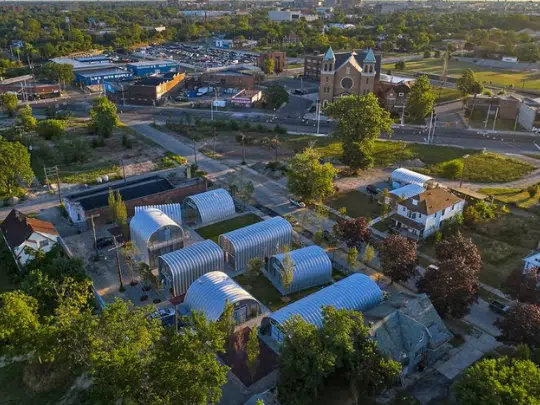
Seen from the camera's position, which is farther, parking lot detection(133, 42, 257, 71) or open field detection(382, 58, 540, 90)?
parking lot detection(133, 42, 257, 71)

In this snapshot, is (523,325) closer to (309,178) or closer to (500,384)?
(500,384)

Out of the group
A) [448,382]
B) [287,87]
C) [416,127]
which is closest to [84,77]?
[287,87]

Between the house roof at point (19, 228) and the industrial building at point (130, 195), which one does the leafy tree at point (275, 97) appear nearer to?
the industrial building at point (130, 195)

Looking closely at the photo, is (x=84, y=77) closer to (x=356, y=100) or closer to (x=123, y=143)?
(x=123, y=143)

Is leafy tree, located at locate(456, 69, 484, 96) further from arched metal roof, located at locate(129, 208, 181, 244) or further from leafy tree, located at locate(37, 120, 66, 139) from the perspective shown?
leafy tree, located at locate(37, 120, 66, 139)

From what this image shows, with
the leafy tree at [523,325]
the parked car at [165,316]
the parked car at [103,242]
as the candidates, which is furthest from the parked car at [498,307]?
the parked car at [103,242]

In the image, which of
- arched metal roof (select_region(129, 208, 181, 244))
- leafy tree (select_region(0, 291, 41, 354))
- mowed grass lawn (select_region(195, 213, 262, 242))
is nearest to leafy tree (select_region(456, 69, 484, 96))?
mowed grass lawn (select_region(195, 213, 262, 242))
